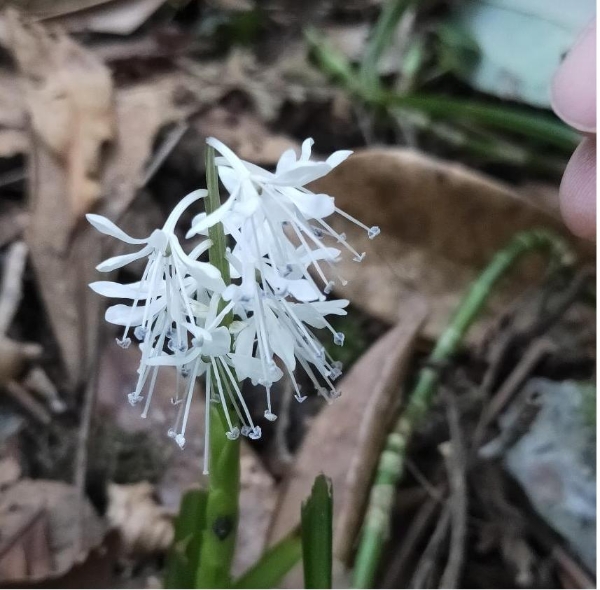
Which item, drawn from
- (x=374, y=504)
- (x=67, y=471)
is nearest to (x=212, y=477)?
(x=374, y=504)

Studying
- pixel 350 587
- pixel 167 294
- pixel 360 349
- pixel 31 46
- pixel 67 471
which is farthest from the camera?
pixel 31 46

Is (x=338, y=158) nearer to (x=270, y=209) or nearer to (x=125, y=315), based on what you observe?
(x=270, y=209)

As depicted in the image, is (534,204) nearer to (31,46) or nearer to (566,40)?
(566,40)

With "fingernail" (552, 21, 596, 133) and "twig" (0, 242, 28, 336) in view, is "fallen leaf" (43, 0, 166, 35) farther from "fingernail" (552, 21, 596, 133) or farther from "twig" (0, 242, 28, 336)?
"fingernail" (552, 21, 596, 133)

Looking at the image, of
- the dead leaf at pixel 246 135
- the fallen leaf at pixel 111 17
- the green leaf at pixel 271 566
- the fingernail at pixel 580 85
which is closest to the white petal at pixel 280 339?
the green leaf at pixel 271 566

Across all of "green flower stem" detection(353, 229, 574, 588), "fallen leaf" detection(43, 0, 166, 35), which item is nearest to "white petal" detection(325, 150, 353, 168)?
"green flower stem" detection(353, 229, 574, 588)

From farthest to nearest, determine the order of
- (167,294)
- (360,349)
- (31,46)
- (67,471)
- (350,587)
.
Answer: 1. (31,46)
2. (360,349)
3. (67,471)
4. (350,587)
5. (167,294)
